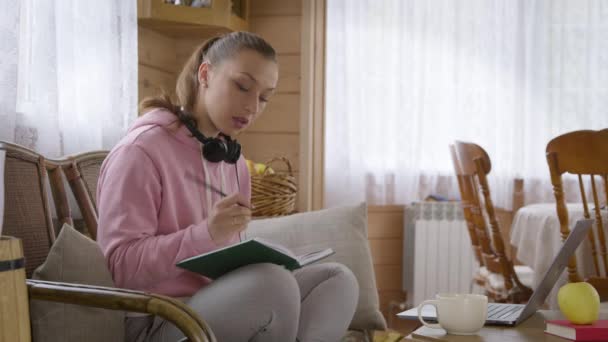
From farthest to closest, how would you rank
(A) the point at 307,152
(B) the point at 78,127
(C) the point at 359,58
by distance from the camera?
1. (C) the point at 359,58
2. (A) the point at 307,152
3. (B) the point at 78,127

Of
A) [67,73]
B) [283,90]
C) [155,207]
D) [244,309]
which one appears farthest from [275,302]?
[283,90]

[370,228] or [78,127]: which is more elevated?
[78,127]

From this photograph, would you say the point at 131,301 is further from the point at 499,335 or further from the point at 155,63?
the point at 155,63

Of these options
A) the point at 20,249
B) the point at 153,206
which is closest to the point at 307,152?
the point at 153,206

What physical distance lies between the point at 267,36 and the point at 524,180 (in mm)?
1374

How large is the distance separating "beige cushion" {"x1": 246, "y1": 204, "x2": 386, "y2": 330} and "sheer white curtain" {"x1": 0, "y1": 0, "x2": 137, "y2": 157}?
54 centimetres

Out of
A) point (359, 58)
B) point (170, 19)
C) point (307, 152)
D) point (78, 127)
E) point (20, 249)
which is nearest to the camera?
point (20, 249)

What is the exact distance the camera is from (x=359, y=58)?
10.8ft

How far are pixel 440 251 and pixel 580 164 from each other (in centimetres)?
133

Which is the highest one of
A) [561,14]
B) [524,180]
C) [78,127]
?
[561,14]

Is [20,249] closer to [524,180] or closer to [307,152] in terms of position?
[307,152]

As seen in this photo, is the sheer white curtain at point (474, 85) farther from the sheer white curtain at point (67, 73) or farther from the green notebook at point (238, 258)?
the green notebook at point (238, 258)

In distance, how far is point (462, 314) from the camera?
1.22m

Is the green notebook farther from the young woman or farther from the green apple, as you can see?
the green apple
